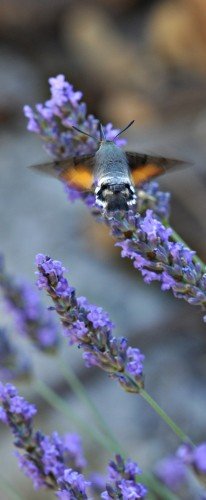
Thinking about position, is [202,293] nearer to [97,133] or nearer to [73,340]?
[73,340]

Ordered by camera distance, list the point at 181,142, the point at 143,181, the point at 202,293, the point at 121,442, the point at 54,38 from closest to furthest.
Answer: the point at 202,293 → the point at 143,181 → the point at 121,442 → the point at 181,142 → the point at 54,38

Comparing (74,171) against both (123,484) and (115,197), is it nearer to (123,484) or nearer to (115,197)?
(115,197)

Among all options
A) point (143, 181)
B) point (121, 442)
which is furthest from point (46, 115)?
point (121, 442)

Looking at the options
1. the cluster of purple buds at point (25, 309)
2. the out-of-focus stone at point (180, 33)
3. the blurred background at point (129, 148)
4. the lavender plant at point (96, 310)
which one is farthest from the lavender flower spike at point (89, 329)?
the out-of-focus stone at point (180, 33)

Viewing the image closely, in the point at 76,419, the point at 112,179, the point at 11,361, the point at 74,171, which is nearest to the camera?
the point at 112,179

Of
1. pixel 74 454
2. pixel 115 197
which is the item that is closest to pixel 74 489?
pixel 74 454

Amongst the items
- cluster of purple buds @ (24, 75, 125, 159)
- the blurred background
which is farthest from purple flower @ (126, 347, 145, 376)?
the blurred background

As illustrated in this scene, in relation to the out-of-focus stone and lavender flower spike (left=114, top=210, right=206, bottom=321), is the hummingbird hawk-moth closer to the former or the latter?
lavender flower spike (left=114, top=210, right=206, bottom=321)
